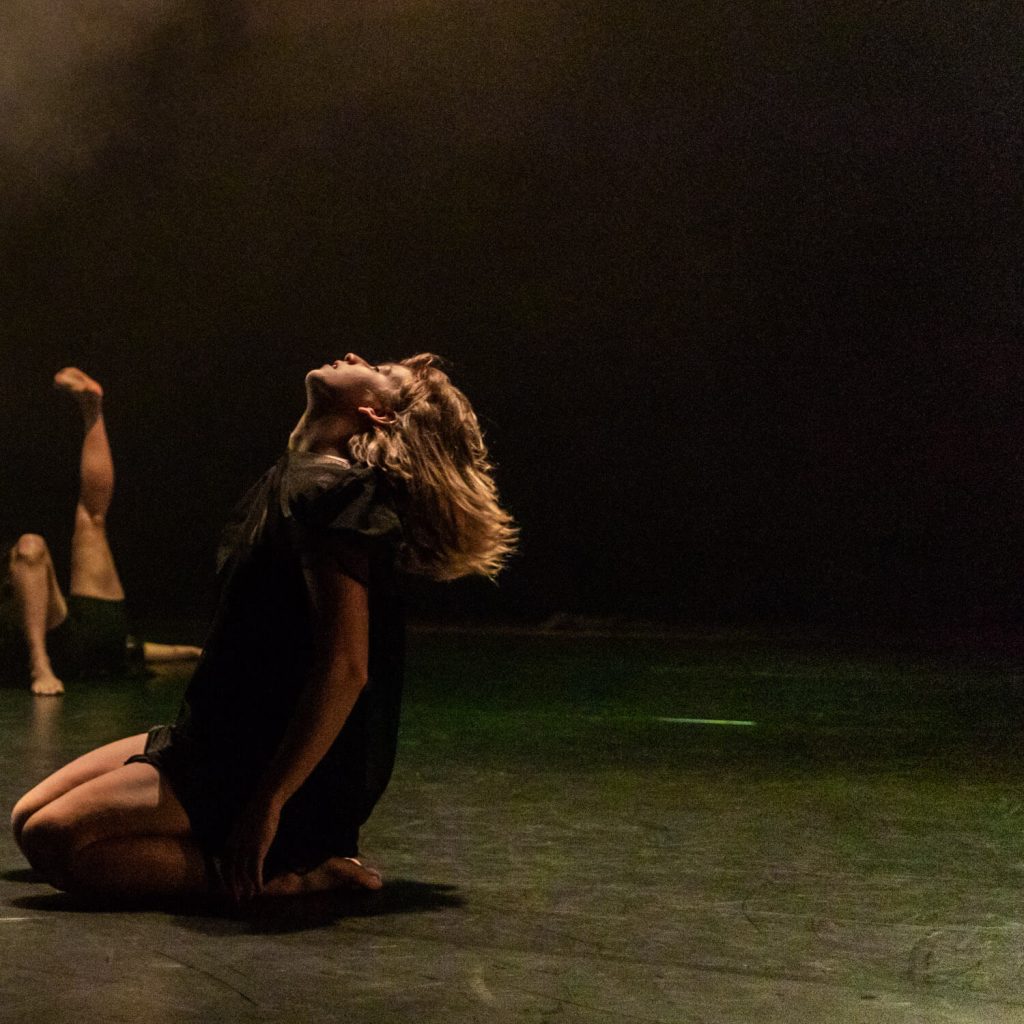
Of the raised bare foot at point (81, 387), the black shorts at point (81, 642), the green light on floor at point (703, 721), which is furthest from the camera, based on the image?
the black shorts at point (81, 642)

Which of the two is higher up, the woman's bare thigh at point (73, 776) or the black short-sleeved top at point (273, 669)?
the black short-sleeved top at point (273, 669)

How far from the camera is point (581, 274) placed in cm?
697

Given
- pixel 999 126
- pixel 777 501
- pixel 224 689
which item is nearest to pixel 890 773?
pixel 224 689

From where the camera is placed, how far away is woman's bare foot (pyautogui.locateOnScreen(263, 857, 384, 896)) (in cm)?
190

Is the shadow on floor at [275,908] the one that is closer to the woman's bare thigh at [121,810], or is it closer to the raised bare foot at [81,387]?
the woman's bare thigh at [121,810]

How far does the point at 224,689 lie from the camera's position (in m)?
1.83

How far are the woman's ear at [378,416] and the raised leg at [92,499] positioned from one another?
8.33 ft

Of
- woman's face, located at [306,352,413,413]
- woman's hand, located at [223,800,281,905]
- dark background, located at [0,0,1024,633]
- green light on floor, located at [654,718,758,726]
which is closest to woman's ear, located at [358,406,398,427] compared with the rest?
woman's face, located at [306,352,413,413]

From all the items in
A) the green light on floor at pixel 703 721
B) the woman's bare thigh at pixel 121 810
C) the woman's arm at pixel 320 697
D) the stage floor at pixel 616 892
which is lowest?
the green light on floor at pixel 703 721

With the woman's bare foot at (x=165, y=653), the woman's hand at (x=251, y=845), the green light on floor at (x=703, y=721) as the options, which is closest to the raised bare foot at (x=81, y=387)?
the woman's bare foot at (x=165, y=653)

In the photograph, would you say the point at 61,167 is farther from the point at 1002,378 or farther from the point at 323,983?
the point at 323,983

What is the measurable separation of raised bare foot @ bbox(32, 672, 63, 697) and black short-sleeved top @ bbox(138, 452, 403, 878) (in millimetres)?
2513

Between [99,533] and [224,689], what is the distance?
9.31 feet

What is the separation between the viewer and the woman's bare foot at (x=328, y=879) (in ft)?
6.22
